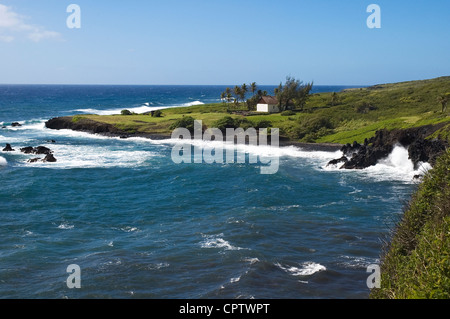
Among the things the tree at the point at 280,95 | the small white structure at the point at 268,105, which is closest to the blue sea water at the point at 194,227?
the small white structure at the point at 268,105

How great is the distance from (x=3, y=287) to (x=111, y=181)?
25.1 m

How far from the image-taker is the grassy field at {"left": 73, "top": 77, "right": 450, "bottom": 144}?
6806cm

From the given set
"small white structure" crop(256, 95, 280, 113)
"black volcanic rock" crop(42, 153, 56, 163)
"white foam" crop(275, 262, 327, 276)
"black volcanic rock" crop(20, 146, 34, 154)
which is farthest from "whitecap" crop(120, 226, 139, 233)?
"small white structure" crop(256, 95, 280, 113)

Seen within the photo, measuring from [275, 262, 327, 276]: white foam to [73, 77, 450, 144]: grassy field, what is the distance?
35025 mm

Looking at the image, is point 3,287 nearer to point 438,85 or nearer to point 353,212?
point 353,212

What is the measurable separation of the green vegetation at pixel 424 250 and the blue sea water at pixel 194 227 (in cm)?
263

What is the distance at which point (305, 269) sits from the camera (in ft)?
79.2

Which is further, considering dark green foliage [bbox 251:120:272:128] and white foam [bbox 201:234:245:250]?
A: dark green foliage [bbox 251:120:272:128]

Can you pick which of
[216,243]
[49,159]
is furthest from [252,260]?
[49,159]

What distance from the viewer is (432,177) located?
67.3 ft

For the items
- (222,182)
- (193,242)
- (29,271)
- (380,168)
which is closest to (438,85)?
(380,168)

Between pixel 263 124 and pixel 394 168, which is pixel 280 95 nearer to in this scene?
pixel 263 124

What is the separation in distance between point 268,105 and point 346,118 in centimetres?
2265

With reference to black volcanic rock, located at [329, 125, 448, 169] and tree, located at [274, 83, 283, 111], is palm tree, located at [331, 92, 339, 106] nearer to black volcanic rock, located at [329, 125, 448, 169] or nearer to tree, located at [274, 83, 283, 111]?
tree, located at [274, 83, 283, 111]
